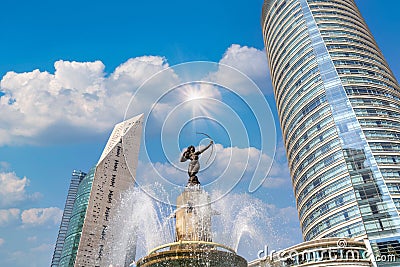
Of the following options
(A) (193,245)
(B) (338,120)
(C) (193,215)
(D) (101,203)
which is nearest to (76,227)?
(D) (101,203)

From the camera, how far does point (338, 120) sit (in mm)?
73250

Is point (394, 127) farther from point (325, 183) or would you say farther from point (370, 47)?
point (370, 47)

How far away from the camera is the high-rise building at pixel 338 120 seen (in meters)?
62.4

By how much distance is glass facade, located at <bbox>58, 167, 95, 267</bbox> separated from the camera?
111500 mm

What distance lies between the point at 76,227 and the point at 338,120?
97181mm

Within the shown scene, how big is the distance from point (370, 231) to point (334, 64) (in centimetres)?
4225

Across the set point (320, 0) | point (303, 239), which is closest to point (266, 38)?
point (320, 0)

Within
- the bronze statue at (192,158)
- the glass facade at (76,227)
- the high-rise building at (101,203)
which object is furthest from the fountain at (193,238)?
the glass facade at (76,227)

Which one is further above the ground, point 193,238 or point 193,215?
point 193,215

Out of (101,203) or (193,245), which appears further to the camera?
(101,203)

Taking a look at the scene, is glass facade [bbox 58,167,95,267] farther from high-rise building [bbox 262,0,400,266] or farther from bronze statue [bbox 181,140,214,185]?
A: bronze statue [bbox 181,140,214,185]

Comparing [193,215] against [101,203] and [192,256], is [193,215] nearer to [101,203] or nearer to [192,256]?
[192,256]

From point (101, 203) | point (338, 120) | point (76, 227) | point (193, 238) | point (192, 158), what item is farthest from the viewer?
point (76, 227)

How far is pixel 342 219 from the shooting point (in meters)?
64.0
